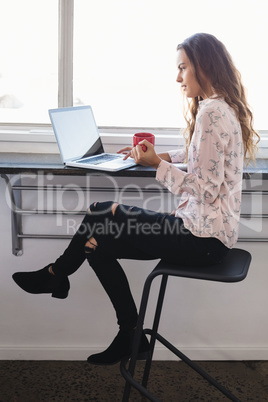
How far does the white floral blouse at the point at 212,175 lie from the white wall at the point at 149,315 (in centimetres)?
63

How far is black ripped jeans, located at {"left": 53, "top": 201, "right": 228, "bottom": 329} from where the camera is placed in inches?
63.4

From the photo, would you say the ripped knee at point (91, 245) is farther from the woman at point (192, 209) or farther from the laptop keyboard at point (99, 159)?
the laptop keyboard at point (99, 159)

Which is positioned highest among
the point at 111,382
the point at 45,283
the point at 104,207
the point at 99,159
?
the point at 99,159

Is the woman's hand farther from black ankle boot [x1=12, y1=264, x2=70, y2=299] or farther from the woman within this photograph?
black ankle boot [x1=12, y1=264, x2=70, y2=299]

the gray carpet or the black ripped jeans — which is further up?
the black ripped jeans

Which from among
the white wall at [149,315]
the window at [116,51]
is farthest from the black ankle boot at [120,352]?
the window at [116,51]

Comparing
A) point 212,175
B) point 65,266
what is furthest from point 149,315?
point 212,175

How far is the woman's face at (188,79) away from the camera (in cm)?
168

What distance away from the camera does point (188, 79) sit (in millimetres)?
1691

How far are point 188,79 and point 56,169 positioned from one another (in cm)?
54

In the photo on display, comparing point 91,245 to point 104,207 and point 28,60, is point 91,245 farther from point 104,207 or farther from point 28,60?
point 28,60

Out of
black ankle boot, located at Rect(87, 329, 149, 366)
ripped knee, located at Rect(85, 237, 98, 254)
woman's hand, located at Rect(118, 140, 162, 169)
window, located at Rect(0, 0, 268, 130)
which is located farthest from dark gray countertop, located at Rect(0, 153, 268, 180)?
black ankle boot, located at Rect(87, 329, 149, 366)

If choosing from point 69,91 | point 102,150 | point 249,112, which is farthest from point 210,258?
point 69,91

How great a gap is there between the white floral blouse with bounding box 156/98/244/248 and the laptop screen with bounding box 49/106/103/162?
42cm
